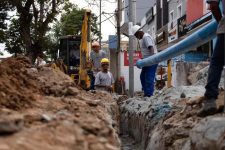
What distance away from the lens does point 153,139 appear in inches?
255

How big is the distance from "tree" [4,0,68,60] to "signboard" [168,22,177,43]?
6958mm

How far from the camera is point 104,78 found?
11578mm

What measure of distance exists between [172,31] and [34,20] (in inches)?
354

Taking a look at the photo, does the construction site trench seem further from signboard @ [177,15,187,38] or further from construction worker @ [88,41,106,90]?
signboard @ [177,15,187,38]

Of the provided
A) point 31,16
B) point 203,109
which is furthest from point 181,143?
point 31,16

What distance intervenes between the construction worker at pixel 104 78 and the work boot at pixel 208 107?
6.47 meters

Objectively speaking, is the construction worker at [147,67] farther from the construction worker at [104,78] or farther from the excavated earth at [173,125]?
the construction worker at [104,78]

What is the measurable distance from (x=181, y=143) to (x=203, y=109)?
44 cm

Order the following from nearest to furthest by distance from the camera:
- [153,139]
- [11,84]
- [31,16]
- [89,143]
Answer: [89,143] → [11,84] → [153,139] → [31,16]

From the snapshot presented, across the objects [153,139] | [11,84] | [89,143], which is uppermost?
[11,84]

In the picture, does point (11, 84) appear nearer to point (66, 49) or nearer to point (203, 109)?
point (203, 109)

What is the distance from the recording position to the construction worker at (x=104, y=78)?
11.5m

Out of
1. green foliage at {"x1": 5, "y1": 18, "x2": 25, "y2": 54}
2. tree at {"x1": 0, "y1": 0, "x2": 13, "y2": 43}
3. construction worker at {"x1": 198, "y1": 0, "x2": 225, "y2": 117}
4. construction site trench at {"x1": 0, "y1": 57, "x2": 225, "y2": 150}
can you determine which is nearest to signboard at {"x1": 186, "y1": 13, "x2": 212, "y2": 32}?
tree at {"x1": 0, "y1": 0, "x2": 13, "y2": 43}

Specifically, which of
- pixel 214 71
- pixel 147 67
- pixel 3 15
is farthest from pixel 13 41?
pixel 214 71
